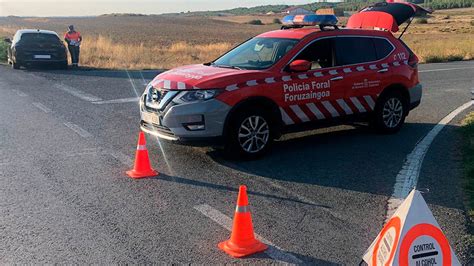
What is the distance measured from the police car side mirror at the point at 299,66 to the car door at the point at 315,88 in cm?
8

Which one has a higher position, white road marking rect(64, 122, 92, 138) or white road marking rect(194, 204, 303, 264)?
white road marking rect(64, 122, 92, 138)

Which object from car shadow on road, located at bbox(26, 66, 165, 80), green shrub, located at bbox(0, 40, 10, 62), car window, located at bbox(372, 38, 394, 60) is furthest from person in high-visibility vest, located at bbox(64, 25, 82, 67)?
car window, located at bbox(372, 38, 394, 60)

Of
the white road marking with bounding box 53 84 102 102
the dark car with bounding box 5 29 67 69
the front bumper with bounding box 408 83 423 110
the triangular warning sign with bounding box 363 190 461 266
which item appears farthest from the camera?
the dark car with bounding box 5 29 67 69

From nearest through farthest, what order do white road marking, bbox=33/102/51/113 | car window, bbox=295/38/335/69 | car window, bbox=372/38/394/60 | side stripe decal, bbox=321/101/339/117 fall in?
1. car window, bbox=295/38/335/69
2. side stripe decal, bbox=321/101/339/117
3. car window, bbox=372/38/394/60
4. white road marking, bbox=33/102/51/113

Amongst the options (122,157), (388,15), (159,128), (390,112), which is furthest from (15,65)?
(390,112)

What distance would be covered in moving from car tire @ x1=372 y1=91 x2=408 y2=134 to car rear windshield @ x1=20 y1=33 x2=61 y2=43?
551 inches

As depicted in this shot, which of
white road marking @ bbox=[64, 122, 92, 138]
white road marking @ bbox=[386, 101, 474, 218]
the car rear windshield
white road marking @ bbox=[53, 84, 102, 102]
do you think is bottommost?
white road marking @ bbox=[386, 101, 474, 218]

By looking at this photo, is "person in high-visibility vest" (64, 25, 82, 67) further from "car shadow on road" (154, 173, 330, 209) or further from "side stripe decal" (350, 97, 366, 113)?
"car shadow on road" (154, 173, 330, 209)

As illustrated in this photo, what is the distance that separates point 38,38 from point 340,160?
14.9 metres

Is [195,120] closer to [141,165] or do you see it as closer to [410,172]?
[141,165]

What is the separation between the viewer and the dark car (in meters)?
18.2

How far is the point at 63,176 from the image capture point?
20.5ft

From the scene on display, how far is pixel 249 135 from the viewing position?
23.2 ft

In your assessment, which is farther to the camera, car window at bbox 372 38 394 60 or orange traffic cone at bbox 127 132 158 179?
car window at bbox 372 38 394 60
